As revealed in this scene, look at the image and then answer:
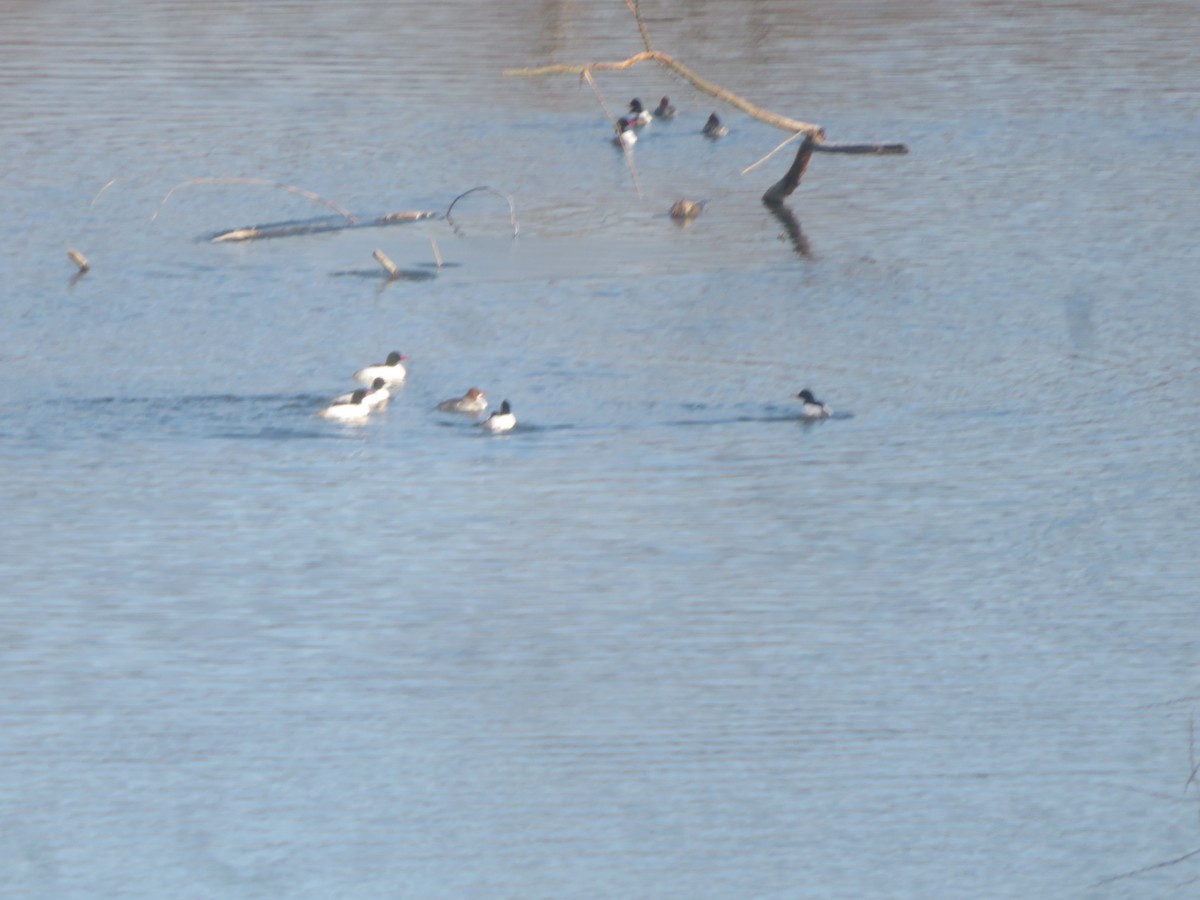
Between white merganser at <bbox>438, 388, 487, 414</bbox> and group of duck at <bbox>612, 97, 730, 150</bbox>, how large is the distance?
35.9ft

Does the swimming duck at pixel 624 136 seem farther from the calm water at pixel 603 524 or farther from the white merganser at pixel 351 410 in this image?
the white merganser at pixel 351 410

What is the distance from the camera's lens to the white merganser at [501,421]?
14945mm

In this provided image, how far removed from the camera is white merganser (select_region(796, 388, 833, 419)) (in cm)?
1542

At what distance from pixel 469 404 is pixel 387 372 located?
3.02 ft

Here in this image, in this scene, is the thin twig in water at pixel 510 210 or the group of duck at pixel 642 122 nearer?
the thin twig in water at pixel 510 210

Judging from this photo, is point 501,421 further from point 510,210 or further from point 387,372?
point 510,210

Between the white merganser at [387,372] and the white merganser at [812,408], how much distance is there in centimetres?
313

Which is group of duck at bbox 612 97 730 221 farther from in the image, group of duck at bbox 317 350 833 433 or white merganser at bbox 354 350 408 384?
group of duck at bbox 317 350 833 433

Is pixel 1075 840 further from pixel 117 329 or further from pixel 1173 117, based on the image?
pixel 1173 117

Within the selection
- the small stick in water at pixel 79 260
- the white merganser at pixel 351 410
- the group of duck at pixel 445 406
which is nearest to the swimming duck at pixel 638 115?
the small stick in water at pixel 79 260

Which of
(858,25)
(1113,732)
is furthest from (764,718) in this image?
(858,25)

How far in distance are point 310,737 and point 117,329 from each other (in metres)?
8.73

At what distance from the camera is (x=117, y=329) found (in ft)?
59.7

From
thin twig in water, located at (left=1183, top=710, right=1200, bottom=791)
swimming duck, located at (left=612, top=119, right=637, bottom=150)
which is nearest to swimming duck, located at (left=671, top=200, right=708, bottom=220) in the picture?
swimming duck, located at (left=612, top=119, right=637, bottom=150)
